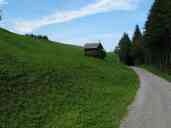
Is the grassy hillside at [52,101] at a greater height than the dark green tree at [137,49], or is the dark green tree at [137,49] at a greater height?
the dark green tree at [137,49]

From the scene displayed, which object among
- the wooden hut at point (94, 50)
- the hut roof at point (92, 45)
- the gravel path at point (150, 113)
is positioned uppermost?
the hut roof at point (92, 45)

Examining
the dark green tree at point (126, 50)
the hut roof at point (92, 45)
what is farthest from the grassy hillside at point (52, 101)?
the dark green tree at point (126, 50)

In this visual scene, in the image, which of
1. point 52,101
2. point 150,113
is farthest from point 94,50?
point 150,113

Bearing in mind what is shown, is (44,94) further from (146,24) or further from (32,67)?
(146,24)

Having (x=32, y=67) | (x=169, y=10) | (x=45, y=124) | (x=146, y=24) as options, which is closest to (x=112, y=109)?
(x=45, y=124)

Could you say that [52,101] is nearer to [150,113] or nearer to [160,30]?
[150,113]

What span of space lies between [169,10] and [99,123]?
115 feet

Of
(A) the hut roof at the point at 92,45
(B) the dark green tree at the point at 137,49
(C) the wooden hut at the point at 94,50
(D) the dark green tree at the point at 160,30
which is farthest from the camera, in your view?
(B) the dark green tree at the point at 137,49

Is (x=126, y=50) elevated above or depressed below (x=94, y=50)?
above

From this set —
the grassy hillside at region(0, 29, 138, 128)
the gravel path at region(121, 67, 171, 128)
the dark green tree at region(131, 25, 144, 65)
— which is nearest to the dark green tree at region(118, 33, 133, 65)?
the dark green tree at region(131, 25, 144, 65)

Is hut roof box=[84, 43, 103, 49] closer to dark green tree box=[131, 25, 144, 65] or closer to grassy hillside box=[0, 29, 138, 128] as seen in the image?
dark green tree box=[131, 25, 144, 65]

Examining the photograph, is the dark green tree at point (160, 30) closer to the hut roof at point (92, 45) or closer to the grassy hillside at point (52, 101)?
the hut roof at point (92, 45)

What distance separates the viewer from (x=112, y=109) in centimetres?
1524

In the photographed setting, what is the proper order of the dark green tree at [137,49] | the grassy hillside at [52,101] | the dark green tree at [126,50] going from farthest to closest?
the dark green tree at [126,50], the dark green tree at [137,49], the grassy hillside at [52,101]
